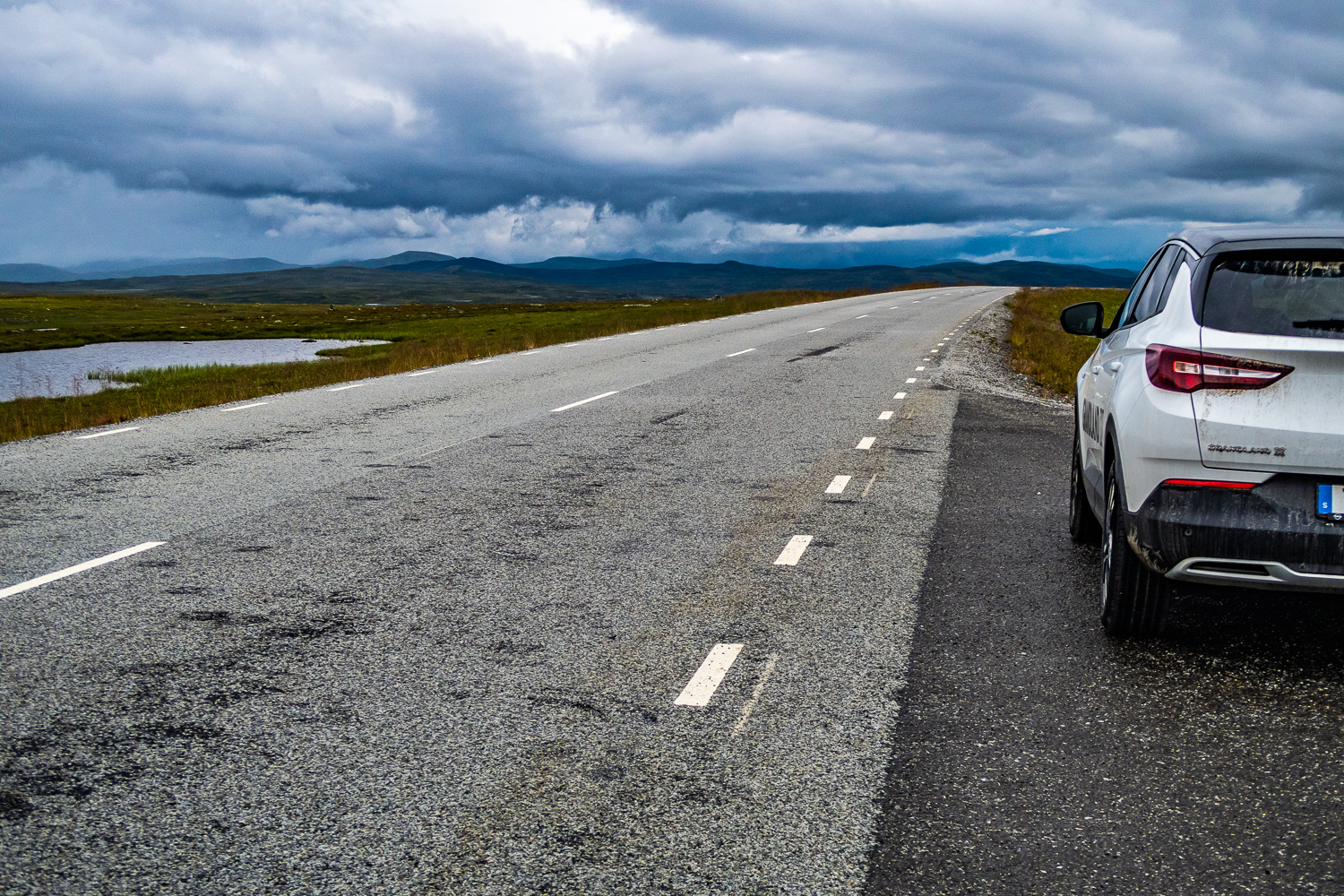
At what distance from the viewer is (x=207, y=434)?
11406mm

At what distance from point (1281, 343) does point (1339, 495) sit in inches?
23.5

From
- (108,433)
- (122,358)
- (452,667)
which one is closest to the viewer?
(452,667)

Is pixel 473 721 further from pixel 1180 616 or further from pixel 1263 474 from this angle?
pixel 1180 616

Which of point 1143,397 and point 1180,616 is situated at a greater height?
point 1143,397

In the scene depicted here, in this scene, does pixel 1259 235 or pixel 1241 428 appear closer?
pixel 1241 428

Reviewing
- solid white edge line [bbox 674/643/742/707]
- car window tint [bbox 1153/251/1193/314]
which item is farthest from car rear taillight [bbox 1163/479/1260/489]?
solid white edge line [bbox 674/643/742/707]

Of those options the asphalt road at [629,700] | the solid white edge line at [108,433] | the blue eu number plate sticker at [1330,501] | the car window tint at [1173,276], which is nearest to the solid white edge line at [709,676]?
the asphalt road at [629,700]

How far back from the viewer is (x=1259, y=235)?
4711 mm

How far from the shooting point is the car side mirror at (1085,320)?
257 inches

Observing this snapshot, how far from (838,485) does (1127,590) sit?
149 inches

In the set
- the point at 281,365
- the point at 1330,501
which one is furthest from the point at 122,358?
the point at 1330,501

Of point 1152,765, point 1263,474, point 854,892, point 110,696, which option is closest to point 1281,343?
point 1263,474

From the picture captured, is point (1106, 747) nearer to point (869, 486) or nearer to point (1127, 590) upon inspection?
point (1127, 590)

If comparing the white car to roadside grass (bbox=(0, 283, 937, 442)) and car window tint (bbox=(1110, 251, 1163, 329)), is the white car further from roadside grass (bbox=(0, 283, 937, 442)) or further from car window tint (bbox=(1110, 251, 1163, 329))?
roadside grass (bbox=(0, 283, 937, 442))
